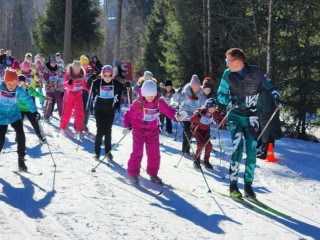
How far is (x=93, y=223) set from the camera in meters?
4.47

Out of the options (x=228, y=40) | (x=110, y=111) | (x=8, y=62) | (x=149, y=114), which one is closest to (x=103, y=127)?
(x=110, y=111)

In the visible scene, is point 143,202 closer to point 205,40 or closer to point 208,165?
point 208,165

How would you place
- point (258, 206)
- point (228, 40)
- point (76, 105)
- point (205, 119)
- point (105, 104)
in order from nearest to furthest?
point (258, 206) < point (205, 119) < point (105, 104) < point (76, 105) < point (228, 40)

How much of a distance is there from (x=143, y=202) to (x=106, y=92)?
3429 mm

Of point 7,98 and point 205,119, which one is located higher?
point 7,98

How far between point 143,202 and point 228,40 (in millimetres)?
11418

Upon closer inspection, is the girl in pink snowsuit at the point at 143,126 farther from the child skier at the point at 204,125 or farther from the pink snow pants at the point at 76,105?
Result: the pink snow pants at the point at 76,105

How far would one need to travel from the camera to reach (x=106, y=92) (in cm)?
833

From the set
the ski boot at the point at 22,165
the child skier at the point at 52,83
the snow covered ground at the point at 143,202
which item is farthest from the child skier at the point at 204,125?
the child skier at the point at 52,83

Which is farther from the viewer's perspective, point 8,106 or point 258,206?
point 8,106

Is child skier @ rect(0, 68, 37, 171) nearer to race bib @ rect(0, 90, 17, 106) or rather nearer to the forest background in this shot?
race bib @ rect(0, 90, 17, 106)

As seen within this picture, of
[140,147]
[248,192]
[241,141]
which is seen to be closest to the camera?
[241,141]

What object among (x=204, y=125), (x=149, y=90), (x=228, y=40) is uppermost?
(x=228, y=40)

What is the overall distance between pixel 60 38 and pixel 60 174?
21413 millimetres
